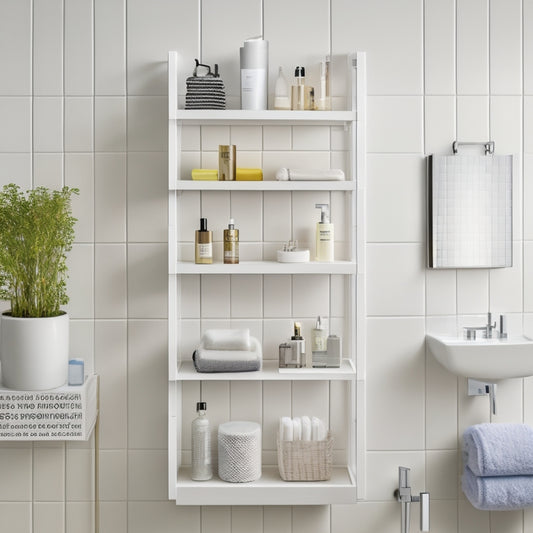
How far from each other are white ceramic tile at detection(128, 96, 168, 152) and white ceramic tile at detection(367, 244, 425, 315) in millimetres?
691

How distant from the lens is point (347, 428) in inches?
79.4

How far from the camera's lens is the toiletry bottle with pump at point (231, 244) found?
6.15 feet

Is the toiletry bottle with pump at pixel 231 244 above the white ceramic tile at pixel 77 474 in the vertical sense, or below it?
above

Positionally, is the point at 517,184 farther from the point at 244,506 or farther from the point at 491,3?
the point at 244,506

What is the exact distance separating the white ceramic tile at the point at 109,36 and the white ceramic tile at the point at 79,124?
3.9 inches

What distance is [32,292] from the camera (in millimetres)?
1794

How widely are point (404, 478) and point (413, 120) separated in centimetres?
103

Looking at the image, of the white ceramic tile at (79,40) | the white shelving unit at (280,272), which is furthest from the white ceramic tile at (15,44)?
the white shelving unit at (280,272)

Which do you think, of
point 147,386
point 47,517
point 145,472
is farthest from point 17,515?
point 147,386

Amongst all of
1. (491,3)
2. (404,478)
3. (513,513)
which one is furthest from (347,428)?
(491,3)

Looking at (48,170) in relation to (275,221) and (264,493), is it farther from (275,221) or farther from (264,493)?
(264,493)

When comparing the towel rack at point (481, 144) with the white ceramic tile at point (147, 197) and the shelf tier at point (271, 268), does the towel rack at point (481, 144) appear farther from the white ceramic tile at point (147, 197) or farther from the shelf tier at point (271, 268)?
the white ceramic tile at point (147, 197)

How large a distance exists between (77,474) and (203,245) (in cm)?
78

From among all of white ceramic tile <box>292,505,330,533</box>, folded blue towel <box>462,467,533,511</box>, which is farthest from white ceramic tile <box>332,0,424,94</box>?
white ceramic tile <box>292,505,330,533</box>
